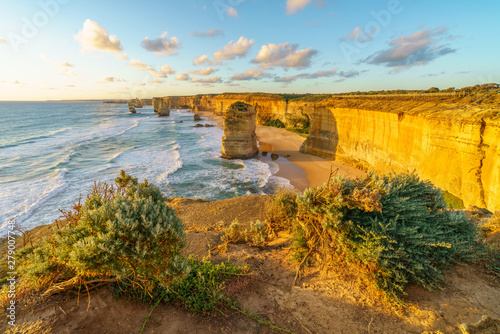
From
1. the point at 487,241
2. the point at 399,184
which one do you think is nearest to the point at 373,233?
the point at 399,184

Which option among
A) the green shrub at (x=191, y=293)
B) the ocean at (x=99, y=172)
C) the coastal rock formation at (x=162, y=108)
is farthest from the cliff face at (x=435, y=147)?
the coastal rock formation at (x=162, y=108)

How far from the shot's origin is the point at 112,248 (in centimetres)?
309

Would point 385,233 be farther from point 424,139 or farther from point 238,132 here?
point 238,132

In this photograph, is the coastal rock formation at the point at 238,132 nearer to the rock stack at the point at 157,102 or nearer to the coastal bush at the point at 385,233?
the coastal bush at the point at 385,233

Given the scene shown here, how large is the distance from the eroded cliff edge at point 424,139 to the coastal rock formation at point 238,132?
7943 mm

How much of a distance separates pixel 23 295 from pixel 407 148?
19.1m

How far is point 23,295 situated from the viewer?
3.64 metres

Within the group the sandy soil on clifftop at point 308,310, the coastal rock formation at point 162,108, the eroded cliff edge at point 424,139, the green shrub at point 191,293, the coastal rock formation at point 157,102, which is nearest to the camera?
the sandy soil on clifftop at point 308,310

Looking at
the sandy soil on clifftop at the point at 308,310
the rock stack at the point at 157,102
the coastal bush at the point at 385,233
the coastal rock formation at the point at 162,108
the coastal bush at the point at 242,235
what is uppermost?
the rock stack at the point at 157,102

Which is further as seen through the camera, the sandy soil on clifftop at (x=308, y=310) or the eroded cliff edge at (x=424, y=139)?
the eroded cliff edge at (x=424, y=139)

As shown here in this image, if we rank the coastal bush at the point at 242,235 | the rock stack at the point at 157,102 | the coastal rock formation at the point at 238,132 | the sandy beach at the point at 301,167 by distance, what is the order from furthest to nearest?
the rock stack at the point at 157,102 < the coastal rock formation at the point at 238,132 < the sandy beach at the point at 301,167 < the coastal bush at the point at 242,235

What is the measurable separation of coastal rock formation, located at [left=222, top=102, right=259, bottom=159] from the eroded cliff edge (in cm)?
794

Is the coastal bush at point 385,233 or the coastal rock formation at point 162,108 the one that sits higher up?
the coastal rock formation at point 162,108

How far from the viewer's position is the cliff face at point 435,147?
9625mm
